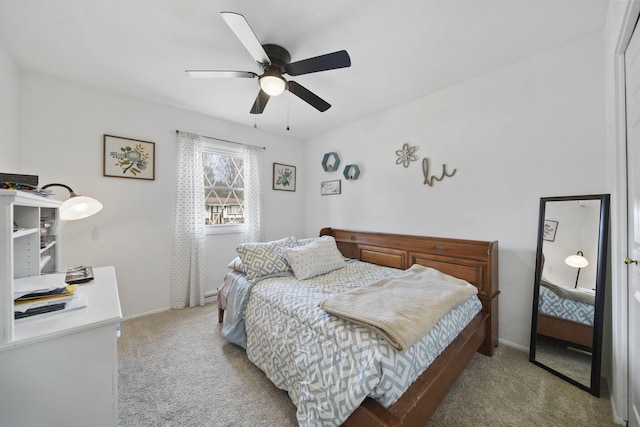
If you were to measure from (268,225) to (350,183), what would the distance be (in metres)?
1.44

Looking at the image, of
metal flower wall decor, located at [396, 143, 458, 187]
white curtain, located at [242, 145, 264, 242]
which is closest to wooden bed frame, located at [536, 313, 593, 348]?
metal flower wall decor, located at [396, 143, 458, 187]

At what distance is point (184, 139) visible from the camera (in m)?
2.91

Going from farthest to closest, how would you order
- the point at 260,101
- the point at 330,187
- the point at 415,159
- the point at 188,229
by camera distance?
the point at 330,187, the point at 188,229, the point at 415,159, the point at 260,101

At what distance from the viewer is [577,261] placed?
5.61ft

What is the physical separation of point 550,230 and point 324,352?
6.47 feet

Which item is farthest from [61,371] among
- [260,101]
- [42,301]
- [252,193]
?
[252,193]

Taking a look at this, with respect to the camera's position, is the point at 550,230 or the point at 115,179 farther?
the point at 115,179

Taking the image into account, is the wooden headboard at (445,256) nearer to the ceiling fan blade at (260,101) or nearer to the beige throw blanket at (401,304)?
the beige throw blanket at (401,304)

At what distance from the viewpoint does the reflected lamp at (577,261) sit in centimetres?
168

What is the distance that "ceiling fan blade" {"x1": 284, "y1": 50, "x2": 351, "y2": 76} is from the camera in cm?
147

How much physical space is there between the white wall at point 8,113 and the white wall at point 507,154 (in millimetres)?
3434

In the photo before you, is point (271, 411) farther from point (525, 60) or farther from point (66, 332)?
point (525, 60)

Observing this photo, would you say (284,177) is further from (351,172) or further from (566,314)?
(566,314)

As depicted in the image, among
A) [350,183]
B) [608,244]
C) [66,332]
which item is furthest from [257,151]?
[608,244]
